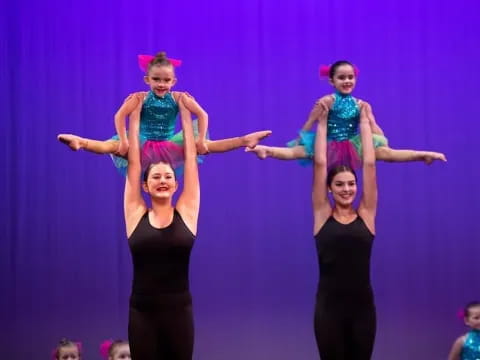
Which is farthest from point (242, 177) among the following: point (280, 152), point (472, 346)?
point (472, 346)

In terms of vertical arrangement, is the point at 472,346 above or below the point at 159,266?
below

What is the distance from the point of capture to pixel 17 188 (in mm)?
4738

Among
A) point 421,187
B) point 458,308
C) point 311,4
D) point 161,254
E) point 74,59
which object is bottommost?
point 458,308

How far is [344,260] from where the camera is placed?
11.4 feet

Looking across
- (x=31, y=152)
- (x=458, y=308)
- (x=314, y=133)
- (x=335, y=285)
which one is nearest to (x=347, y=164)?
(x=314, y=133)

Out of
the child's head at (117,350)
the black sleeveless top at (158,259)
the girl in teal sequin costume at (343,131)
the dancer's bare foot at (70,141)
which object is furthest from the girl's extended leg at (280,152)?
the child's head at (117,350)

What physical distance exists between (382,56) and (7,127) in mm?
2467

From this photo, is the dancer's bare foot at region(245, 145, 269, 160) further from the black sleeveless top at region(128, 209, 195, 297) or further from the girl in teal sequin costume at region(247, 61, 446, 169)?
the black sleeveless top at region(128, 209, 195, 297)

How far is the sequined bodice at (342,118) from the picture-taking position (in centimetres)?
366

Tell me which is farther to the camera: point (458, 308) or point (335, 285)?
point (458, 308)

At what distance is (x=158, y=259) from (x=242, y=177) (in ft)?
5.35

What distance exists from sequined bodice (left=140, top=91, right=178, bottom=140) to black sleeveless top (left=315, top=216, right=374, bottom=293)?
917 millimetres

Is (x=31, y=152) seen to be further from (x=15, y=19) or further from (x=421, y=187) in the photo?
(x=421, y=187)

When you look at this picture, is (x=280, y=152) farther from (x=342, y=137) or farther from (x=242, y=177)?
(x=242, y=177)
